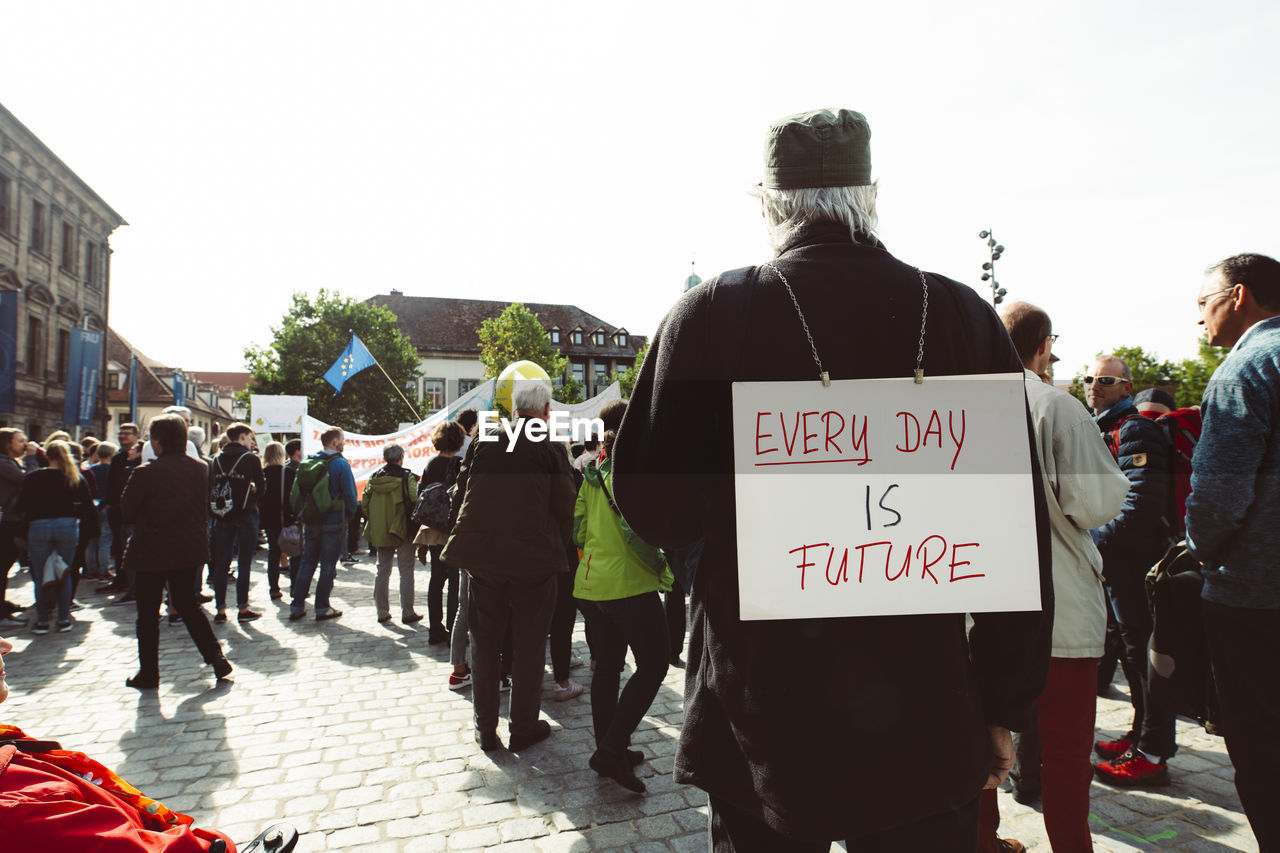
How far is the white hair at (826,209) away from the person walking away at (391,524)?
6.89 meters

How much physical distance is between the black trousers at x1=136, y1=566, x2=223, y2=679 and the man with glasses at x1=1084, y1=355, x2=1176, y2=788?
597 cm

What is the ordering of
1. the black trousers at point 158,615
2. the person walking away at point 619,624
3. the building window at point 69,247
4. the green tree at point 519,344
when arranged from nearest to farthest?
the person walking away at point 619,624
the black trousers at point 158,615
the building window at point 69,247
the green tree at point 519,344

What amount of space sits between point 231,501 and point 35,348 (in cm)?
3147

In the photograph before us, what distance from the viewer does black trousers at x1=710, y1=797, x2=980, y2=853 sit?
1.33 metres

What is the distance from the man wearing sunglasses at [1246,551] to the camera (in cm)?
227

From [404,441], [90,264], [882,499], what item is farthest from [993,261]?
[90,264]

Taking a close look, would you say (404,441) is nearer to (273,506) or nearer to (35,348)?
(273,506)

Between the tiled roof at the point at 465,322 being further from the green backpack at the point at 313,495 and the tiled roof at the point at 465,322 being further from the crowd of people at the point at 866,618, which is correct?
the crowd of people at the point at 866,618

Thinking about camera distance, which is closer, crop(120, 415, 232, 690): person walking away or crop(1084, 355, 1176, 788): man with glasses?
crop(1084, 355, 1176, 788): man with glasses

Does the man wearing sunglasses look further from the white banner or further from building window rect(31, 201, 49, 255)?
building window rect(31, 201, 49, 255)

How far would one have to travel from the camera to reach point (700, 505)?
1499mm

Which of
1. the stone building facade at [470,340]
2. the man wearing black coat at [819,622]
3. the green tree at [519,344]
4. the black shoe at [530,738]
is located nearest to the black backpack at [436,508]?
the black shoe at [530,738]

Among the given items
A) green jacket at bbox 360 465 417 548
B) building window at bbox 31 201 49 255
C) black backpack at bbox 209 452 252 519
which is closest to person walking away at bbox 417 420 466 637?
green jacket at bbox 360 465 417 548

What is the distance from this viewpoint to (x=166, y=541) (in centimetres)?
576
